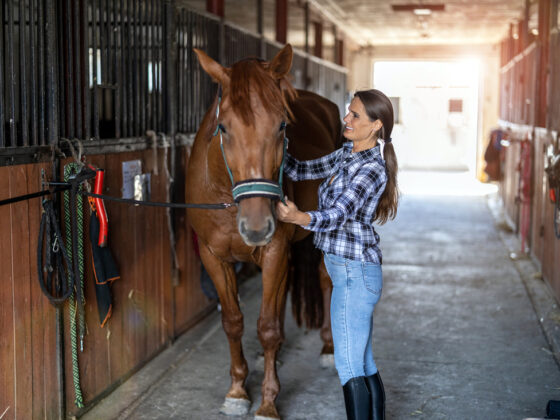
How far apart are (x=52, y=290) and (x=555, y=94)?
3869 mm

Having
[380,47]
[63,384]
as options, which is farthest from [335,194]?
[380,47]

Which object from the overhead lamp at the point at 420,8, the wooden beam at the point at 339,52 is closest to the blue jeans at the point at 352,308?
the overhead lamp at the point at 420,8

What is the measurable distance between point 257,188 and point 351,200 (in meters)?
0.31

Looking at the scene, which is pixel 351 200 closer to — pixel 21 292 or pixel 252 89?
pixel 252 89

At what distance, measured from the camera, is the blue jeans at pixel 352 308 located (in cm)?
229

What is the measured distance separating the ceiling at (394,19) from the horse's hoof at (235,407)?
7.00 meters

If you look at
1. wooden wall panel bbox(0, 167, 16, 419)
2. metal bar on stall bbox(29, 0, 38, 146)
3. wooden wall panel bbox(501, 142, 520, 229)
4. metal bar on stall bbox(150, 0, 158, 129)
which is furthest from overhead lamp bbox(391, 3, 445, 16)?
wooden wall panel bbox(0, 167, 16, 419)

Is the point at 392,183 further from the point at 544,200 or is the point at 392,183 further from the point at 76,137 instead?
the point at 544,200

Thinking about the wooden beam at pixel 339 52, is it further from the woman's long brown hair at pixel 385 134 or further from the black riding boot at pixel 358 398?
the black riding boot at pixel 358 398

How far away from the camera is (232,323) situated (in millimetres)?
3016

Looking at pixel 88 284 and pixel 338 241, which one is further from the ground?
pixel 338 241

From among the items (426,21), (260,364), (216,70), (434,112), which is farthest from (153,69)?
(434,112)

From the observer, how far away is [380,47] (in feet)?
50.9

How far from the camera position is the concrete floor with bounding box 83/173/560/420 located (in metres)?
2.97
